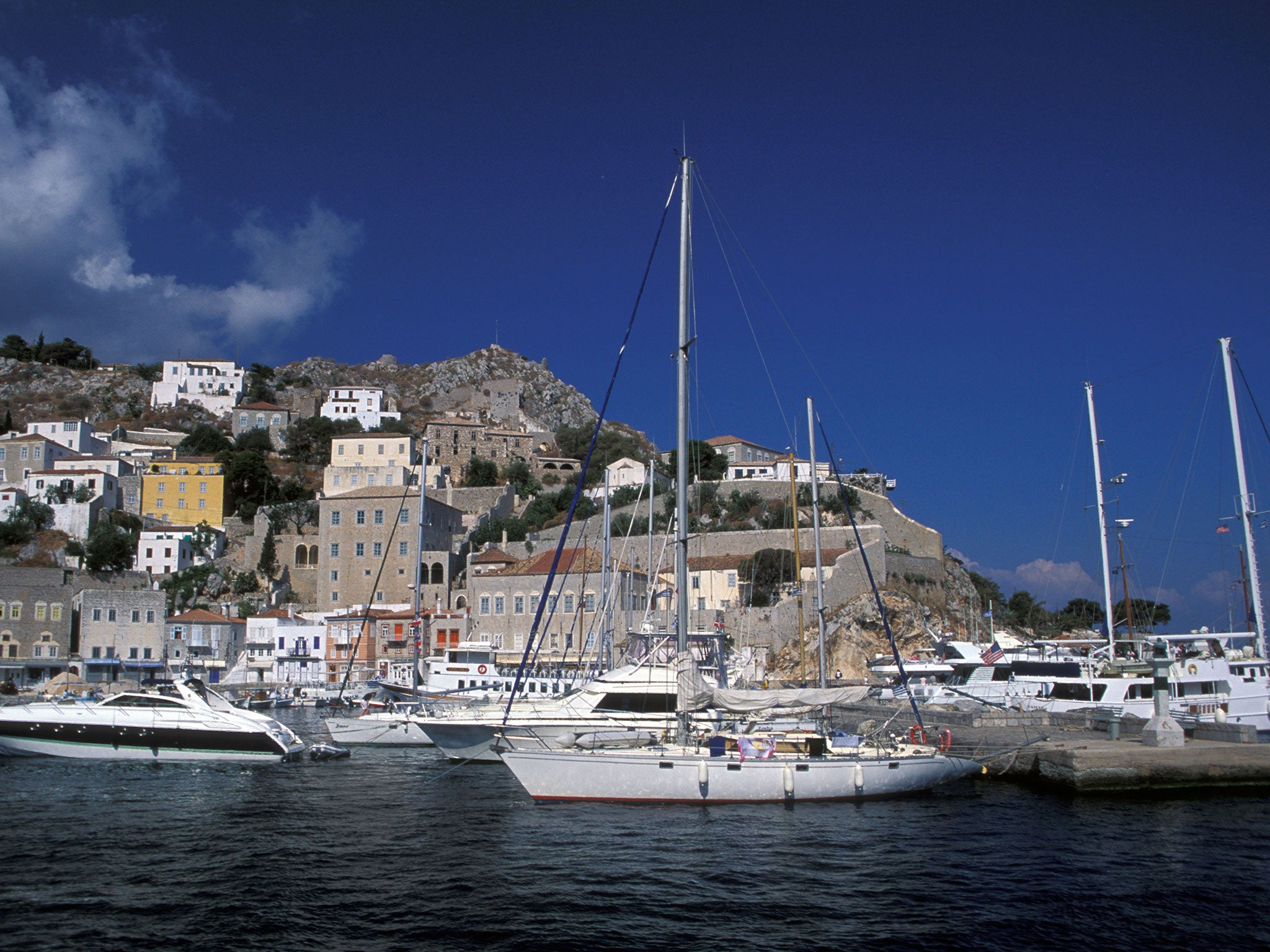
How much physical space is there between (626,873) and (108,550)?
6685 cm

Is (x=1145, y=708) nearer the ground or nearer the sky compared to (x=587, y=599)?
nearer the ground

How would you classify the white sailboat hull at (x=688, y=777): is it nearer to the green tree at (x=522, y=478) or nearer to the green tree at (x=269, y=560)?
the green tree at (x=269, y=560)

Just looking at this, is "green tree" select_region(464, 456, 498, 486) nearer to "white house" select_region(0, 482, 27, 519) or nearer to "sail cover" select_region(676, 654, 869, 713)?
"white house" select_region(0, 482, 27, 519)

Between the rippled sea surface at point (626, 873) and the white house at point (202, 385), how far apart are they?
100 meters

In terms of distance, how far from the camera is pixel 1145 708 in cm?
2911

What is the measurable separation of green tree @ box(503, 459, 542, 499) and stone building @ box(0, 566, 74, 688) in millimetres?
37490

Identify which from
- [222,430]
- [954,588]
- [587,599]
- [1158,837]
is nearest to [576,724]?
[1158,837]

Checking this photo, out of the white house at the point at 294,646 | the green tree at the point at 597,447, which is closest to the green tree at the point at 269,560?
the white house at the point at 294,646

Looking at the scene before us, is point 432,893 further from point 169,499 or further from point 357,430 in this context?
point 357,430

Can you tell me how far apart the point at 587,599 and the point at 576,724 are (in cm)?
2881

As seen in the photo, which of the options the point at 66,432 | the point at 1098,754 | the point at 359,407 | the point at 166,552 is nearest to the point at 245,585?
the point at 166,552

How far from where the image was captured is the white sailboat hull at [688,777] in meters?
18.7

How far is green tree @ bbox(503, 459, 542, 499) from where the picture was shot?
88875 mm

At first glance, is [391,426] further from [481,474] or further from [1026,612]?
[1026,612]
